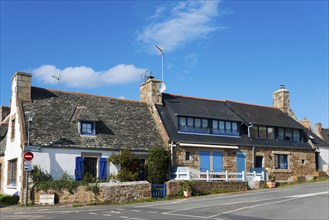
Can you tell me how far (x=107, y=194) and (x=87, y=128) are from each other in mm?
5737

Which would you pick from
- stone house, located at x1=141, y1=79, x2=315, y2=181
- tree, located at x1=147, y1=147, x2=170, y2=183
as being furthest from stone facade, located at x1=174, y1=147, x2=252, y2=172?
tree, located at x1=147, y1=147, x2=170, y2=183

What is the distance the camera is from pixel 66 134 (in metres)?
28.0

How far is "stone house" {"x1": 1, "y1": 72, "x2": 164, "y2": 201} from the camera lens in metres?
26.7

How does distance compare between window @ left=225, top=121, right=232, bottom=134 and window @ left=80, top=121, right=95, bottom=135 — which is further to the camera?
window @ left=225, top=121, right=232, bottom=134

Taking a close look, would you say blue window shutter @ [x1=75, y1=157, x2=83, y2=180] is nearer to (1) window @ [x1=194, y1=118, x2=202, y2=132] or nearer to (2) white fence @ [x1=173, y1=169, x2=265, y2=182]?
(2) white fence @ [x1=173, y1=169, x2=265, y2=182]

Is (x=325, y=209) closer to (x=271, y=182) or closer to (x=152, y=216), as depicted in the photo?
(x=152, y=216)

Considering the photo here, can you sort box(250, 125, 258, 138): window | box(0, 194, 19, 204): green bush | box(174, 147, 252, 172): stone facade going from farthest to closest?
box(250, 125, 258, 138): window, box(174, 147, 252, 172): stone facade, box(0, 194, 19, 204): green bush

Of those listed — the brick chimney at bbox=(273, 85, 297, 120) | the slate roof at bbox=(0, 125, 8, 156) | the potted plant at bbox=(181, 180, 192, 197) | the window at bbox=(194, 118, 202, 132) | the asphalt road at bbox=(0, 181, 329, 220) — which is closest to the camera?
the asphalt road at bbox=(0, 181, 329, 220)

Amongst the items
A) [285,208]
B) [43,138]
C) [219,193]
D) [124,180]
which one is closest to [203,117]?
[219,193]

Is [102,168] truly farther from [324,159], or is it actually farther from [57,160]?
[324,159]

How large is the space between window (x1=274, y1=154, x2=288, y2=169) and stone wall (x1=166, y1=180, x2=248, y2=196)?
6.89 m

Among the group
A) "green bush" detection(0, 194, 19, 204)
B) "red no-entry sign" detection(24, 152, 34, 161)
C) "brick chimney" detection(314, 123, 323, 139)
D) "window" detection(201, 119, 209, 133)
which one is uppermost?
"brick chimney" detection(314, 123, 323, 139)

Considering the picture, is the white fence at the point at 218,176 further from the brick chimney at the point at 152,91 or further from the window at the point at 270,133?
the brick chimney at the point at 152,91

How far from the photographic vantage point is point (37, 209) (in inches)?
878
